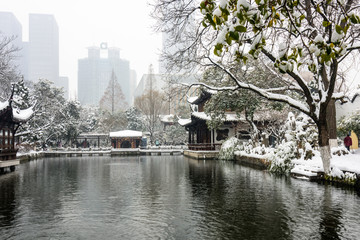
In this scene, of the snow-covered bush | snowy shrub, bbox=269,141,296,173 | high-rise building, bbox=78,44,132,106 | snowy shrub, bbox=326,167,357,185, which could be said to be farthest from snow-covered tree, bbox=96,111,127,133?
high-rise building, bbox=78,44,132,106

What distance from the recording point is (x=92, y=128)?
58656 mm

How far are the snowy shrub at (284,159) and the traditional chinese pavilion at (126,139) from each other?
30612mm

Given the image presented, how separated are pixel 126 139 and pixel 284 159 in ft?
106

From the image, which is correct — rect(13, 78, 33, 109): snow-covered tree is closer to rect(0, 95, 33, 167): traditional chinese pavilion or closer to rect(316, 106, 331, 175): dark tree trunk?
rect(0, 95, 33, 167): traditional chinese pavilion

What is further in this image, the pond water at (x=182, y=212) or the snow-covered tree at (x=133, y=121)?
the snow-covered tree at (x=133, y=121)

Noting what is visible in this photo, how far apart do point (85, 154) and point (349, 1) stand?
40.0 m

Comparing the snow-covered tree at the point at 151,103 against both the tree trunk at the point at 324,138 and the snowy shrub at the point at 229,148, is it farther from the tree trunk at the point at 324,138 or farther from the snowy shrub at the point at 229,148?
the tree trunk at the point at 324,138

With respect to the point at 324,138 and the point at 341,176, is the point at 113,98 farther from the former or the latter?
the point at 341,176

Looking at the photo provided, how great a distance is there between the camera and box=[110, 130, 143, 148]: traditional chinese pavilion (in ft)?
148

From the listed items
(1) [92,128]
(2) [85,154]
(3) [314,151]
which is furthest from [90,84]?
(3) [314,151]

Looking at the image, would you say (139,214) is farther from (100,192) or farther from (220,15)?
(220,15)

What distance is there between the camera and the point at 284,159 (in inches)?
643

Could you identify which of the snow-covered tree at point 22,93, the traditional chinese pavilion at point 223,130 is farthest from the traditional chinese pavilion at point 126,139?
the traditional chinese pavilion at point 223,130

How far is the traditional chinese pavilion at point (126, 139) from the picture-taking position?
45.2 m
